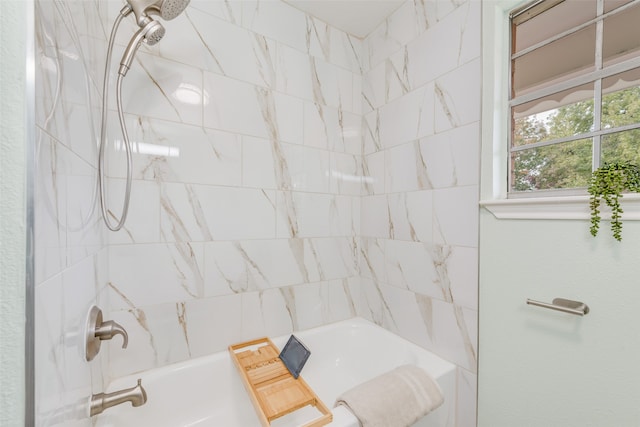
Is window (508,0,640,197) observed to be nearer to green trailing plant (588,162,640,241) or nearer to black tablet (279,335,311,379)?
green trailing plant (588,162,640,241)

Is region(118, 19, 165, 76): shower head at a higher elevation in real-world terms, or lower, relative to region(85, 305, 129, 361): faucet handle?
higher

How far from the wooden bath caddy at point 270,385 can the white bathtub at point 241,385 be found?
72 mm

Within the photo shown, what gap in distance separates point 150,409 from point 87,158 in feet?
3.75

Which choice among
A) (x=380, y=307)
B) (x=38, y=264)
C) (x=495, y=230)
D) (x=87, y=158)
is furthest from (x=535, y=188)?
(x=87, y=158)

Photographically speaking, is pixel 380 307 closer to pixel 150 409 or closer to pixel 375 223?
pixel 375 223

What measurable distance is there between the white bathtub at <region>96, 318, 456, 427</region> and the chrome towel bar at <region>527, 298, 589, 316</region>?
22.7 inches

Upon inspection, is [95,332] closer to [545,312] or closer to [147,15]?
[147,15]

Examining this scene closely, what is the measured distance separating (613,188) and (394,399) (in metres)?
1.07

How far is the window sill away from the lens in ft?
2.61

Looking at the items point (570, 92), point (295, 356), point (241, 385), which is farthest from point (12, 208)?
point (570, 92)

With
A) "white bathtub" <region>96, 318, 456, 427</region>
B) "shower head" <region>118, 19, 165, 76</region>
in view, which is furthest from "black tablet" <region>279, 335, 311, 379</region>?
"shower head" <region>118, 19, 165, 76</region>

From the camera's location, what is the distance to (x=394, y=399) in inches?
40.9

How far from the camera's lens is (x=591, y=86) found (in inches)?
38.6

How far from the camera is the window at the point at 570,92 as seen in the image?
2.94 feet
